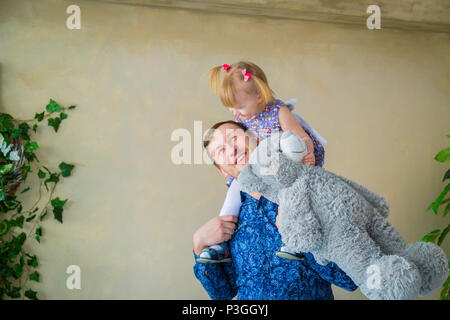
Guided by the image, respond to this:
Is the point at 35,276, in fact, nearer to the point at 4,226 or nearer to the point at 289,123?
the point at 4,226

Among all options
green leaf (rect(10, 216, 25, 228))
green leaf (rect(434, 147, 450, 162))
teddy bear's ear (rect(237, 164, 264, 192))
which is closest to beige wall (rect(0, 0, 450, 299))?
green leaf (rect(10, 216, 25, 228))

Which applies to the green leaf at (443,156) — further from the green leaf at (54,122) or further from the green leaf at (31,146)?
the green leaf at (31,146)

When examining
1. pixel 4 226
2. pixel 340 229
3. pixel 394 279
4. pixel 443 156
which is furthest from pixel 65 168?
pixel 443 156

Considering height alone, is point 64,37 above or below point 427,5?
below

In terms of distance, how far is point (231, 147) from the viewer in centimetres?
130

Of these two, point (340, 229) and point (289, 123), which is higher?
point (289, 123)

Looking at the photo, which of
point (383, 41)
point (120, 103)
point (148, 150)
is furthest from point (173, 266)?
point (383, 41)

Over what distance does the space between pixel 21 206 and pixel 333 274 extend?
5.90 ft

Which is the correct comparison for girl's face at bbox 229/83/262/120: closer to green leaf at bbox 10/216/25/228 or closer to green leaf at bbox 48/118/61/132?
green leaf at bbox 48/118/61/132

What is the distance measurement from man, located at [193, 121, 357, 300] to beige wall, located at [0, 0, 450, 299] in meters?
0.94
